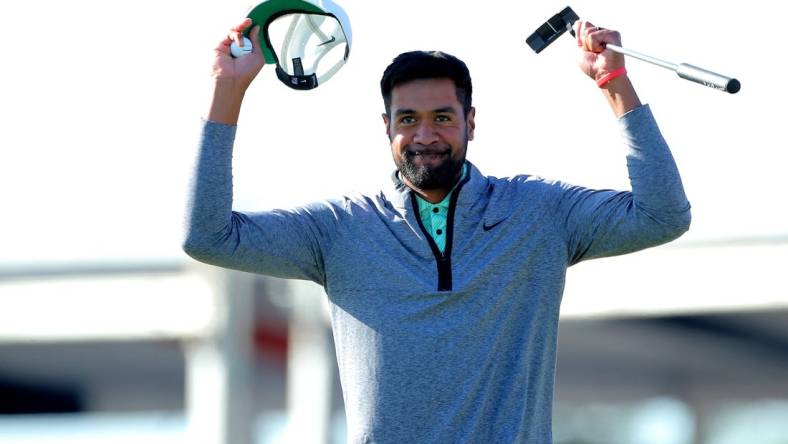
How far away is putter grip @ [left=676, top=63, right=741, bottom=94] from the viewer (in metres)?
5.19

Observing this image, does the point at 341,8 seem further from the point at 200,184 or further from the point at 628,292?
the point at 628,292

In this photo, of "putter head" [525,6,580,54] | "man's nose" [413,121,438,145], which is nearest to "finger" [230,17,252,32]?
"man's nose" [413,121,438,145]

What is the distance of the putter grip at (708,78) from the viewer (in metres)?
5.19

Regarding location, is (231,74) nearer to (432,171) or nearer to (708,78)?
(432,171)

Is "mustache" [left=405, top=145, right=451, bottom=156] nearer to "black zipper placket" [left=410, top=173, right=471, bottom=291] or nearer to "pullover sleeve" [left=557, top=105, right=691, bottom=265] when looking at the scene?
"black zipper placket" [left=410, top=173, right=471, bottom=291]

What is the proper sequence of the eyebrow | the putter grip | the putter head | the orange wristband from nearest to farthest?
1. the putter grip
2. the orange wristband
3. the eyebrow
4. the putter head

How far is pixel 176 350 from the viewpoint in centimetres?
1862

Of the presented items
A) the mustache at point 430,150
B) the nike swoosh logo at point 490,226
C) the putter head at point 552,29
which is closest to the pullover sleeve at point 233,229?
the mustache at point 430,150

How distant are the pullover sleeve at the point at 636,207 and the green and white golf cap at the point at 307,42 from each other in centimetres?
100

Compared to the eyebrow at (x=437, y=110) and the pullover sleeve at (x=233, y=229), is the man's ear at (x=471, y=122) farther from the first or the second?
the pullover sleeve at (x=233, y=229)

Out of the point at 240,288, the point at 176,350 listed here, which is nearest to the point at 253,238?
the point at 240,288

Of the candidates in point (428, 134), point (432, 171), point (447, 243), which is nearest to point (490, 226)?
point (447, 243)

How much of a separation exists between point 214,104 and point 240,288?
453 inches

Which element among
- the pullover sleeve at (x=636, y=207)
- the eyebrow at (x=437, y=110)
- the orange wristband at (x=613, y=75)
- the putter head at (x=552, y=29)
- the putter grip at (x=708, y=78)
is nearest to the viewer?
the putter grip at (x=708, y=78)
